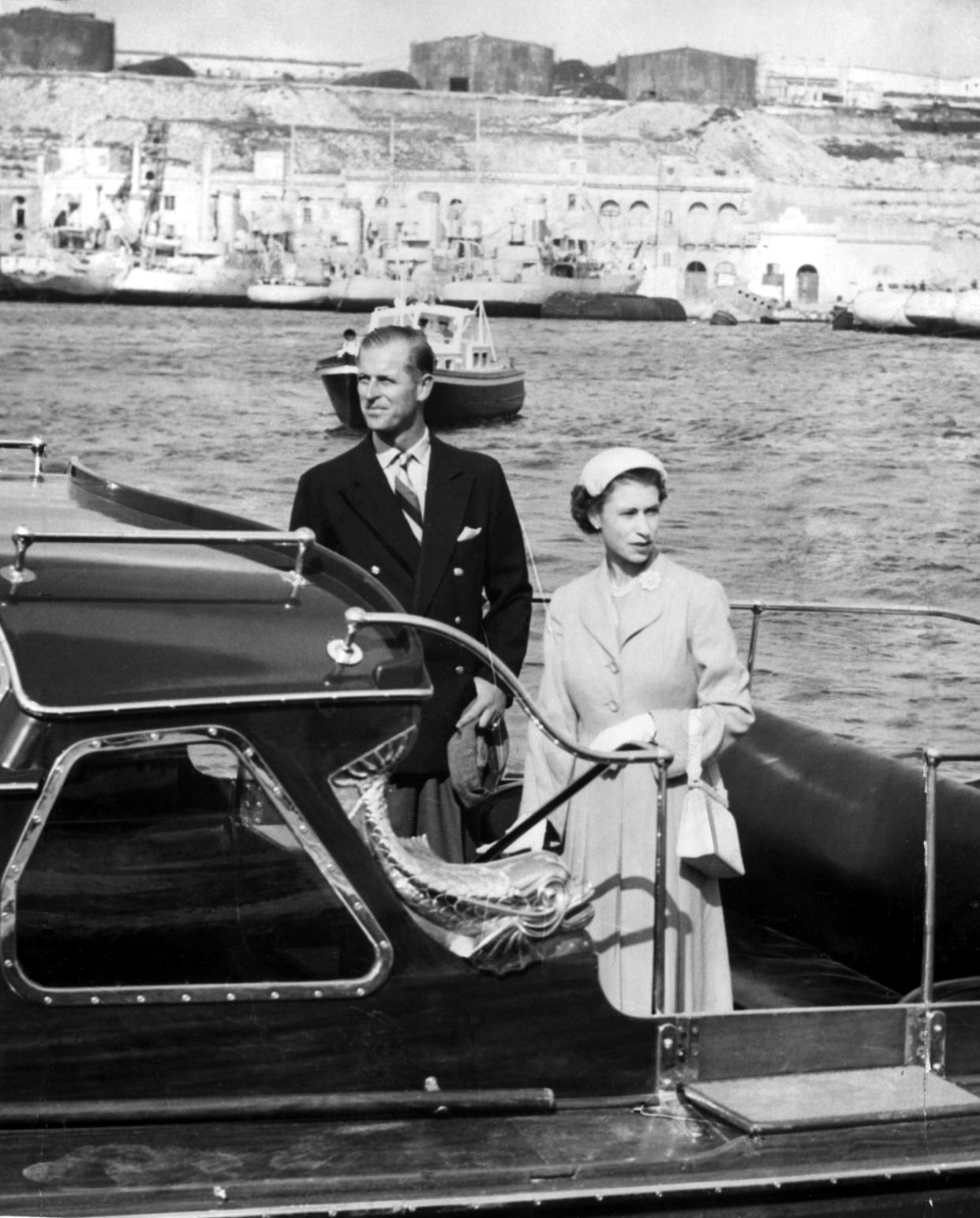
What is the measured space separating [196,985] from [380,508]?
1459mm

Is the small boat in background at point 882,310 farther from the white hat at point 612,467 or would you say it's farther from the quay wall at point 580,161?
the white hat at point 612,467

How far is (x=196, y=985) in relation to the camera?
3119 millimetres

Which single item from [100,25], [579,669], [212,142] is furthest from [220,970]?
[212,142]

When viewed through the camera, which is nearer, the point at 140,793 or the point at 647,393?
the point at 140,793

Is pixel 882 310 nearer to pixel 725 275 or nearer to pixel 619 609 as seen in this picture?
pixel 725 275

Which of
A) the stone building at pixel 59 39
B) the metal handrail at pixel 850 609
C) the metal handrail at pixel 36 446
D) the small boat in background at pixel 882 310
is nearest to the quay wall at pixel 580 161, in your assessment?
the small boat in background at pixel 882 310

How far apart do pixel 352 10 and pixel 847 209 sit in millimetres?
34734

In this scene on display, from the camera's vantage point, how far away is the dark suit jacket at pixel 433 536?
429 cm

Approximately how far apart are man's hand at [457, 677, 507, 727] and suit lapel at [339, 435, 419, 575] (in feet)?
1.01

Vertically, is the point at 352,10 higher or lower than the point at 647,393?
higher

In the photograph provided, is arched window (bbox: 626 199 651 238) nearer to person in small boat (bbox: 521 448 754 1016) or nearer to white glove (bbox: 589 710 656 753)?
person in small boat (bbox: 521 448 754 1016)

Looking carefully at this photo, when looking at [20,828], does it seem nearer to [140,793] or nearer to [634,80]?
[140,793]

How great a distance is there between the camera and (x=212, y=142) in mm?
61906

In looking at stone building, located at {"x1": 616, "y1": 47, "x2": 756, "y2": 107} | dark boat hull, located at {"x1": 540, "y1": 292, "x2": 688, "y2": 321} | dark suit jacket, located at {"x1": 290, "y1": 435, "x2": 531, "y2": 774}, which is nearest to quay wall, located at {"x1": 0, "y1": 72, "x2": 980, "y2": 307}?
stone building, located at {"x1": 616, "y1": 47, "x2": 756, "y2": 107}
